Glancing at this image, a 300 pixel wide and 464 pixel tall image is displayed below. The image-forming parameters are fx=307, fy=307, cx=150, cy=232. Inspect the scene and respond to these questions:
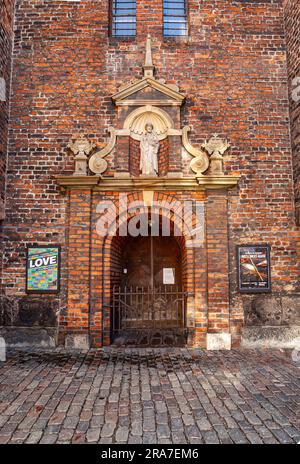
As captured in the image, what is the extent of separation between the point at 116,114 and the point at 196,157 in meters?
2.06

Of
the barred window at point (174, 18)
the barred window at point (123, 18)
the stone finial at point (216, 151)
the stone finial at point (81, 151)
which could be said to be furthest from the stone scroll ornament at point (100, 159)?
the barred window at point (174, 18)

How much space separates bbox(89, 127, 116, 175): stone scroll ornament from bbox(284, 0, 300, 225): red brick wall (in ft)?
13.0

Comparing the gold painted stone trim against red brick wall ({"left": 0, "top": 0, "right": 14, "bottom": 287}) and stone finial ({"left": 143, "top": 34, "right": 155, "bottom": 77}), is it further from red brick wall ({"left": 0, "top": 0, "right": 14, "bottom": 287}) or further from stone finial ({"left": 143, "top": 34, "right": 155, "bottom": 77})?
stone finial ({"left": 143, "top": 34, "right": 155, "bottom": 77})

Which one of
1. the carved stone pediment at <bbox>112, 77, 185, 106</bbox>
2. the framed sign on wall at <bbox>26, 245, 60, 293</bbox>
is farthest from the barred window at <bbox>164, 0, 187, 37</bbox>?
the framed sign on wall at <bbox>26, 245, 60, 293</bbox>

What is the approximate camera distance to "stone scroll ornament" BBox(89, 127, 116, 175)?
21.7 feet

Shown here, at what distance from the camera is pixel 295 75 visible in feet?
22.0

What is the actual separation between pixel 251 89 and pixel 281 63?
0.96 m

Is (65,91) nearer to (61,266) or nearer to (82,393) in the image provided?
(61,266)

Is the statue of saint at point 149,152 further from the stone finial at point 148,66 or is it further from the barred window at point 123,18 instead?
the barred window at point 123,18

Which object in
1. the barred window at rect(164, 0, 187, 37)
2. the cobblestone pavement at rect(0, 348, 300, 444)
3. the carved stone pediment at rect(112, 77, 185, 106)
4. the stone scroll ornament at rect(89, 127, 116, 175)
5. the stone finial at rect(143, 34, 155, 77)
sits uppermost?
the barred window at rect(164, 0, 187, 37)

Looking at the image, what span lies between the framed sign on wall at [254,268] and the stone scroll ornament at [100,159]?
3.38 metres

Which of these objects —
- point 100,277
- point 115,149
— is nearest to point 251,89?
point 115,149

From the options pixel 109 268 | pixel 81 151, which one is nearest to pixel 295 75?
pixel 81 151

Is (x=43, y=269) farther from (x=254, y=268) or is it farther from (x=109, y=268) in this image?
(x=254, y=268)
